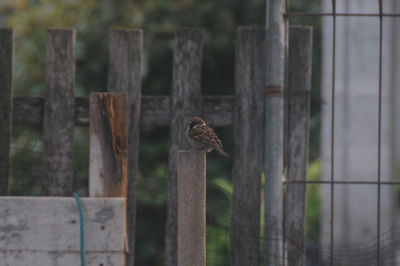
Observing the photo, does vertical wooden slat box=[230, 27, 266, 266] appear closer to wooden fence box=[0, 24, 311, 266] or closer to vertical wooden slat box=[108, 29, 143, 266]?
wooden fence box=[0, 24, 311, 266]

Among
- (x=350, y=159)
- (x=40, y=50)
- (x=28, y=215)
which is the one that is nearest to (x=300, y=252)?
(x=28, y=215)

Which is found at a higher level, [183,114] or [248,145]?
[183,114]

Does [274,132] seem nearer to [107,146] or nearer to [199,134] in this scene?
[199,134]

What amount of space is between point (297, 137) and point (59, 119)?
4.95 ft

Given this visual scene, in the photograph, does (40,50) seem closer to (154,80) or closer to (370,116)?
(154,80)

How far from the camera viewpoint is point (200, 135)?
10.4 ft

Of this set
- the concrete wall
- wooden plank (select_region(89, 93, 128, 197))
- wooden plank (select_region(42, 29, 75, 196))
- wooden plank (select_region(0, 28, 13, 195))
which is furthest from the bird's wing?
the concrete wall

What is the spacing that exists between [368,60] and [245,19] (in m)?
2.24

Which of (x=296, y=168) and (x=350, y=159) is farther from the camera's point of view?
(x=350, y=159)

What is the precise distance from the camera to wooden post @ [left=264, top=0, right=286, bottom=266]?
3391mm

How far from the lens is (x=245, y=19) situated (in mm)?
7828

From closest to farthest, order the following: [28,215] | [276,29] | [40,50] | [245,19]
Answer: [28,215]
[276,29]
[40,50]
[245,19]

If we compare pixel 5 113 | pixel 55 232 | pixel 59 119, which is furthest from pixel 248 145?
pixel 5 113

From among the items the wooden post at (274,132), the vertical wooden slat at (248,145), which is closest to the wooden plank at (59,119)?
the vertical wooden slat at (248,145)
